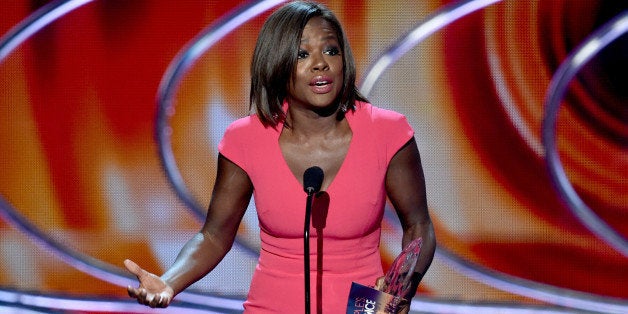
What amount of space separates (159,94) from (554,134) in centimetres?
158

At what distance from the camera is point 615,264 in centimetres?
378

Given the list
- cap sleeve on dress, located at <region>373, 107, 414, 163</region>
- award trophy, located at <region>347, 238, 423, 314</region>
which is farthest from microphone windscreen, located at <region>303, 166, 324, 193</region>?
cap sleeve on dress, located at <region>373, 107, 414, 163</region>

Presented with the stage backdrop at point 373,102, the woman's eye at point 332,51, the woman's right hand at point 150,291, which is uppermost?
the stage backdrop at point 373,102

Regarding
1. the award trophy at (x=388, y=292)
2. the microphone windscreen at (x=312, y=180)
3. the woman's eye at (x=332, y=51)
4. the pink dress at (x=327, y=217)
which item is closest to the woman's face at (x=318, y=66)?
the woman's eye at (x=332, y=51)

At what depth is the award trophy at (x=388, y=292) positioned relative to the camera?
149cm

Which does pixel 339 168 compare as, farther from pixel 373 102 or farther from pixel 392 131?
pixel 373 102

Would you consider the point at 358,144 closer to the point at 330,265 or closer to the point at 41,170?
the point at 330,265

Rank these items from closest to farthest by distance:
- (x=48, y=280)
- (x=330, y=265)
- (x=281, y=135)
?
(x=330, y=265)
(x=281, y=135)
(x=48, y=280)

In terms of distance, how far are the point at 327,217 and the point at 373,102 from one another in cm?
186

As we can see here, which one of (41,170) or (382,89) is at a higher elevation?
(382,89)

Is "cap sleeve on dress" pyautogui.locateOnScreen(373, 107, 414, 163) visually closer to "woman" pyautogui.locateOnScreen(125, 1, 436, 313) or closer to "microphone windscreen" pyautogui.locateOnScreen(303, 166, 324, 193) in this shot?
"woman" pyautogui.locateOnScreen(125, 1, 436, 313)

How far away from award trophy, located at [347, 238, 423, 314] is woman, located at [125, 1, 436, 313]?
302 millimetres

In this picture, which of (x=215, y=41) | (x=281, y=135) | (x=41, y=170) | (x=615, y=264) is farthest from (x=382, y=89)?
(x=281, y=135)

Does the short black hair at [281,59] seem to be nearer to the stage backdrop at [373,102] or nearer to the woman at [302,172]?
the woman at [302,172]
